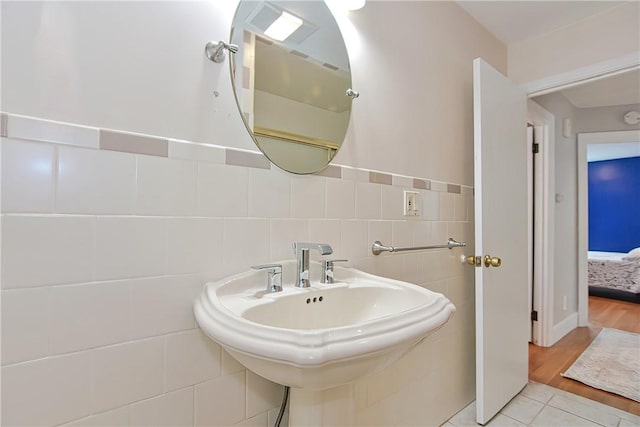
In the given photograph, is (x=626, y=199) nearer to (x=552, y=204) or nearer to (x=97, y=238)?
(x=552, y=204)

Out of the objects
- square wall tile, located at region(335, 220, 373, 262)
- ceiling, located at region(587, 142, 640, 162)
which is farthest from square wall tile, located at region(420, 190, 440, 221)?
ceiling, located at region(587, 142, 640, 162)

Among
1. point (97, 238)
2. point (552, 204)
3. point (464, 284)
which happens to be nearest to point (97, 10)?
point (97, 238)

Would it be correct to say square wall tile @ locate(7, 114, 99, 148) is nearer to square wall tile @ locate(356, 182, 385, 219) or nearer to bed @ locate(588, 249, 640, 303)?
square wall tile @ locate(356, 182, 385, 219)

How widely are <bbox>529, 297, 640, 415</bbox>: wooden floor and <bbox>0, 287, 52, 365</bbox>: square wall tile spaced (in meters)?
2.51

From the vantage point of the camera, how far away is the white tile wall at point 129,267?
0.60 m

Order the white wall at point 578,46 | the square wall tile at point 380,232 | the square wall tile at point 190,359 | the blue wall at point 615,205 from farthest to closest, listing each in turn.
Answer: the blue wall at point 615,205, the white wall at point 578,46, the square wall tile at point 380,232, the square wall tile at point 190,359

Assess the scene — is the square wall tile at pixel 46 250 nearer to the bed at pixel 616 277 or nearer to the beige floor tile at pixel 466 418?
the beige floor tile at pixel 466 418

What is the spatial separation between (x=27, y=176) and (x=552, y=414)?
2.34m

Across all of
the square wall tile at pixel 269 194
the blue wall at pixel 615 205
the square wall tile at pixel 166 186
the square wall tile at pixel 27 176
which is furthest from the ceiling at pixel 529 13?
the blue wall at pixel 615 205

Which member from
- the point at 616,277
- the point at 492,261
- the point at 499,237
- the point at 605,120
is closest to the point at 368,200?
the point at 492,261

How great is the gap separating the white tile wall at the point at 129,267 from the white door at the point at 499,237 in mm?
943

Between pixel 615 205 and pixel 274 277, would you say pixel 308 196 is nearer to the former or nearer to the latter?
pixel 274 277

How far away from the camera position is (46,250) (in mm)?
621

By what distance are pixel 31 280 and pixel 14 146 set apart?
264mm
